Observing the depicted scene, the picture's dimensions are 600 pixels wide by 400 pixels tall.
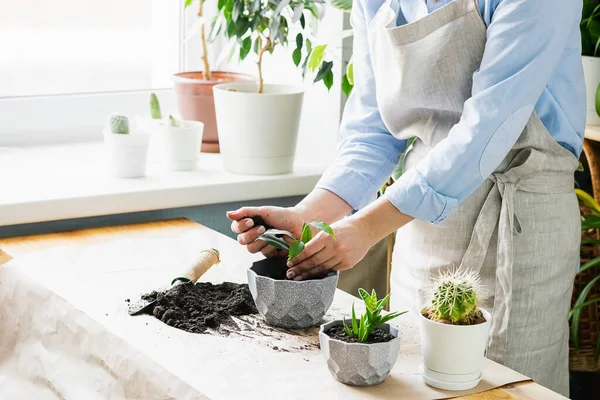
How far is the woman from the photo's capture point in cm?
143

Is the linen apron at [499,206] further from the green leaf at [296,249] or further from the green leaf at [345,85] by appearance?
the green leaf at [345,85]

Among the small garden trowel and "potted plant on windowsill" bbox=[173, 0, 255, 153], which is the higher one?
"potted plant on windowsill" bbox=[173, 0, 255, 153]

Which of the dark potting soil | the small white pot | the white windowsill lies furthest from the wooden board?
the dark potting soil

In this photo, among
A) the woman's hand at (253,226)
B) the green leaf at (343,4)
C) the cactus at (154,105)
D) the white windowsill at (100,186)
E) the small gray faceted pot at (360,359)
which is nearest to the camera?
the small gray faceted pot at (360,359)

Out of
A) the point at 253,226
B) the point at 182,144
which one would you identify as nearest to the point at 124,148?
the point at 182,144

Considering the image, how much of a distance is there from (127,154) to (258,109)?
13.0 inches

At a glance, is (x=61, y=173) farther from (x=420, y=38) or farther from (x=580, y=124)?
(x=580, y=124)

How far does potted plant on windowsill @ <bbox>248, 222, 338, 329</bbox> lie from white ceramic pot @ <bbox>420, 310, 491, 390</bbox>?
0.21 meters

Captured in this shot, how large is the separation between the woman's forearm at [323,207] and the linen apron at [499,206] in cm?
17

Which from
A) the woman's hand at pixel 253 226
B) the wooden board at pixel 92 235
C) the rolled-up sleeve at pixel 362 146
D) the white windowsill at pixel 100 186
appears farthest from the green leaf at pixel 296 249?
the white windowsill at pixel 100 186

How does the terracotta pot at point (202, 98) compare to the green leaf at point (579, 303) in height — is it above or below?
above

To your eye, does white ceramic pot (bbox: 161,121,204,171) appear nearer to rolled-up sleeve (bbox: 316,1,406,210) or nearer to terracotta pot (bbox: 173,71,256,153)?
terracotta pot (bbox: 173,71,256,153)

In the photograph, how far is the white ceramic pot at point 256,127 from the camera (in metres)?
2.23

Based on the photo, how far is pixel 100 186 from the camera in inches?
83.8
